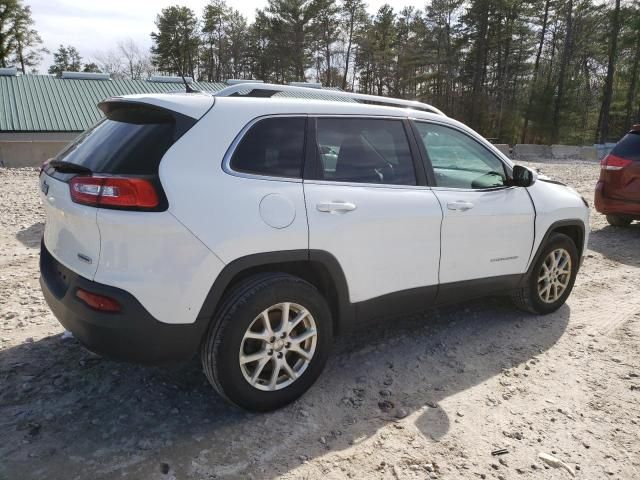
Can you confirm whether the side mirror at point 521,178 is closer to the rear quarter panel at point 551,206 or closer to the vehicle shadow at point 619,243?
the rear quarter panel at point 551,206

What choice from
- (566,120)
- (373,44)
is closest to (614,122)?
(566,120)

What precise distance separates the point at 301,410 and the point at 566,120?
152 ft

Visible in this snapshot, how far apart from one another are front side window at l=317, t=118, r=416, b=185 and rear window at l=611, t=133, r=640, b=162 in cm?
559

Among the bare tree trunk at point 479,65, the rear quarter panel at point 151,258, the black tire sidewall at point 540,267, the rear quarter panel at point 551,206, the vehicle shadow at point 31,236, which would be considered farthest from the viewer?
the bare tree trunk at point 479,65

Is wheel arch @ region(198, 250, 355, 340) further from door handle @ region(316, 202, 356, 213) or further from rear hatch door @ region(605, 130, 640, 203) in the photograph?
rear hatch door @ region(605, 130, 640, 203)

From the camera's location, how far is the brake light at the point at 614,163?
24.5 ft

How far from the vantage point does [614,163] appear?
300 inches

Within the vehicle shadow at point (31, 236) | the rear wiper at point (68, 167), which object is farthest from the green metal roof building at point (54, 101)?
the rear wiper at point (68, 167)

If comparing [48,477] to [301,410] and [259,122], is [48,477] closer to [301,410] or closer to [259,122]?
[301,410]

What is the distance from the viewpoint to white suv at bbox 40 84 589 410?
8.18 feet

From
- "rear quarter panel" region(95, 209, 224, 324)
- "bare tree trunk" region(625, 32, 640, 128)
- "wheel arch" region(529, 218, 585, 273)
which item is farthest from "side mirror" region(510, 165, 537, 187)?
"bare tree trunk" region(625, 32, 640, 128)

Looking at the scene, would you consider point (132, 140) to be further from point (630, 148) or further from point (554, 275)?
point (630, 148)

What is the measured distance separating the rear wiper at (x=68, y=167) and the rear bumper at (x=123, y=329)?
1.74 feet

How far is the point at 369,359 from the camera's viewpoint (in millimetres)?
3697
